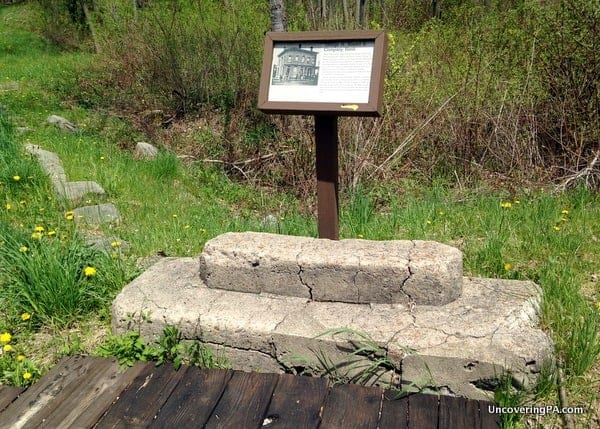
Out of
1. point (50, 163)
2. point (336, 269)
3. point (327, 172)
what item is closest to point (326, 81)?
point (327, 172)

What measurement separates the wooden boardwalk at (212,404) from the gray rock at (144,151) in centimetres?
503

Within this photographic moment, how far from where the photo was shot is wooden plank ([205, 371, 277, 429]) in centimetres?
237

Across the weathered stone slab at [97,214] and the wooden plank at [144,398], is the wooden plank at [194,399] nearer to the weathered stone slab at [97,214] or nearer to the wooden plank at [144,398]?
the wooden plank at [144,398]

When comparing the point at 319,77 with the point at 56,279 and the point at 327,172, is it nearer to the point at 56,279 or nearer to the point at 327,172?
the point at 327,172

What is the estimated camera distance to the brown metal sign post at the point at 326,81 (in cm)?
302

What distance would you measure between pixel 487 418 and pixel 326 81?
190 centimetres

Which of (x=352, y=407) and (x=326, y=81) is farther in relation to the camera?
(x=326, y=81)

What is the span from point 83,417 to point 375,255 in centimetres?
155

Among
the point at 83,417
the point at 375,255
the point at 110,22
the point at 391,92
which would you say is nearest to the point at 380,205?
the point at 391,92

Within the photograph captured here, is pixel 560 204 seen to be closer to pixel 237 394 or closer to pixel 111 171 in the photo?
pixel 237 394

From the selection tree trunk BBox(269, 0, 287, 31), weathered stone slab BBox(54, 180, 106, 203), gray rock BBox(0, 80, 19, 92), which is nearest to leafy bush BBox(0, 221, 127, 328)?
weathered stone slab BBox(54, 180, 106, 203)

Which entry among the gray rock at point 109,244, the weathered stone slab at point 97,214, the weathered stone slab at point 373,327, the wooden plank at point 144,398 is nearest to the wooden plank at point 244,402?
the weathered stone slab at point 373,327

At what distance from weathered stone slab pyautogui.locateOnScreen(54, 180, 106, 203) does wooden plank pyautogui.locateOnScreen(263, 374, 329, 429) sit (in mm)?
3280

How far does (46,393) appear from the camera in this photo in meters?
2.62
